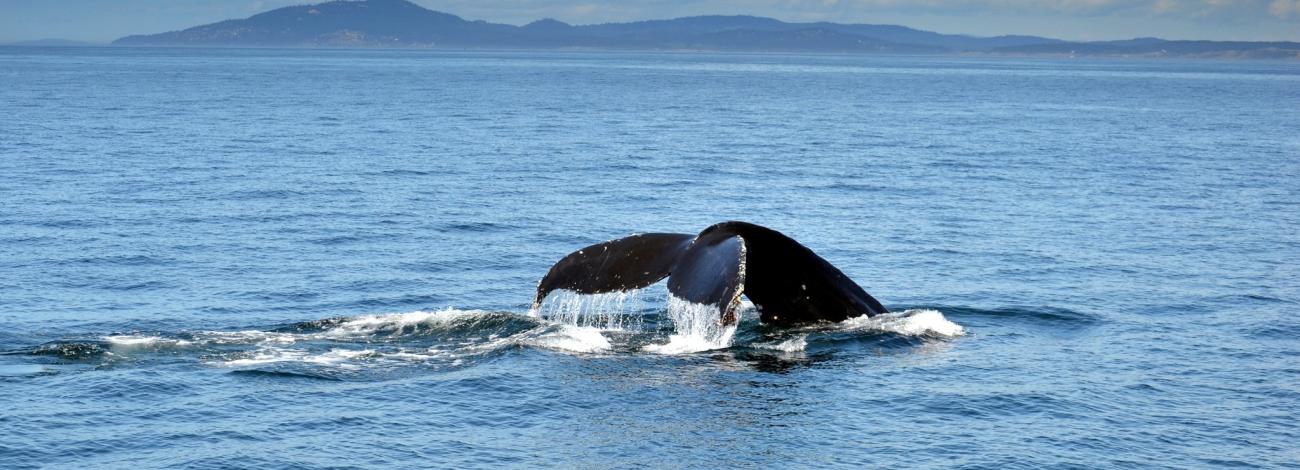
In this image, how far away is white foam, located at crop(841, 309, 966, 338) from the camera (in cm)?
1602

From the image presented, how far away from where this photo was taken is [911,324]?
1669 centimetres

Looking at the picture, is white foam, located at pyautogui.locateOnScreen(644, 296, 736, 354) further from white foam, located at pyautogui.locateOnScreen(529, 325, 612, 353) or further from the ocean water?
white foam, located at pyautogui.locateOnScreen(529, 325, 612, 353)

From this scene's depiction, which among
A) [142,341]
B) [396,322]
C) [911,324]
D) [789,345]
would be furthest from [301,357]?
[911,324]

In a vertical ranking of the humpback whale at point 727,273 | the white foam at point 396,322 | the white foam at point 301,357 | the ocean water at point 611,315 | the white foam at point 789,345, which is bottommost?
the ocean water at point 611,315

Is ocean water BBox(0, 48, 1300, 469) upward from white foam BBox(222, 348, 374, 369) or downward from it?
downward

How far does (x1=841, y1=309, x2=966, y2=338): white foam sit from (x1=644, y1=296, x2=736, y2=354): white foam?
56.6 inches

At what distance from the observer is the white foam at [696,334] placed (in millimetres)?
15242

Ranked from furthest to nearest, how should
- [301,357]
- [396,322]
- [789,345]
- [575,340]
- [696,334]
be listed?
[396,322], [696,334], [575,340], [789,345], [301,357]

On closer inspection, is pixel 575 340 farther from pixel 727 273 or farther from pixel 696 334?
pixel 727 273

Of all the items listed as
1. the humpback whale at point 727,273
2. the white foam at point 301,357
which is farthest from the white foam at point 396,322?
the humpback whale at point 727,273

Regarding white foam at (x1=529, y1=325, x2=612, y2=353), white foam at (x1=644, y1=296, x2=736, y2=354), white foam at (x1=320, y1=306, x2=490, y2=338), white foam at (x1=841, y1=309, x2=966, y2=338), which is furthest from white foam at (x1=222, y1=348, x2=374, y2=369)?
white foam at (x1=841, y1=309, x2=966, y2=338)

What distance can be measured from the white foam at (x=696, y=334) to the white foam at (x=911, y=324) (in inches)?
56.6

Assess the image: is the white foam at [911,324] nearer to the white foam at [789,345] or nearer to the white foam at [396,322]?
the white foam at [789,345]

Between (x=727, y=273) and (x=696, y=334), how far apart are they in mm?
3241
